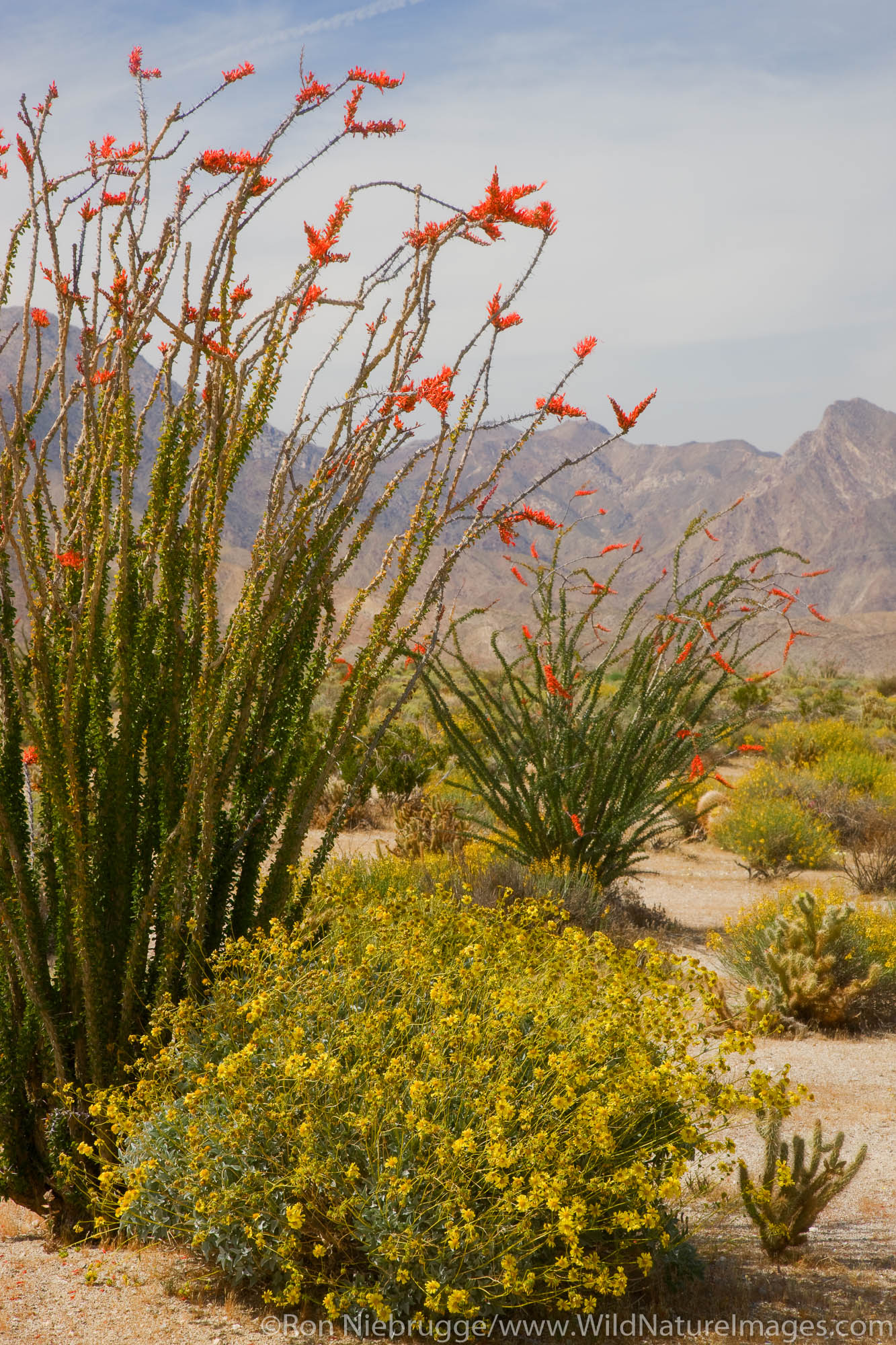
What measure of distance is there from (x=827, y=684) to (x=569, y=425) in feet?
571

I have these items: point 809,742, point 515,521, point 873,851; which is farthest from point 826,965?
point 809,742

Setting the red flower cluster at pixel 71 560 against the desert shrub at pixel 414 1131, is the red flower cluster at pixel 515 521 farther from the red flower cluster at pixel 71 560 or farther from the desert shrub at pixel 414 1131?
the desert shrub at pixel 414 1131

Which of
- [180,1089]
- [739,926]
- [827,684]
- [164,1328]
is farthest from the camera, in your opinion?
[827,684]

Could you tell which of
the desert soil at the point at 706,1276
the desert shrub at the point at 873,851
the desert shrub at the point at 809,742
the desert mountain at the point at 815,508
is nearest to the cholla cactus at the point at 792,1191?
the desert soil at the point at 706,1276

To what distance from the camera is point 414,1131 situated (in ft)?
8.19

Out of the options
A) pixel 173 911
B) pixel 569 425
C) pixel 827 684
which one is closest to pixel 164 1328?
pixel 173 911

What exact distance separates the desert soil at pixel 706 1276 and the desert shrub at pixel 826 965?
1.13m

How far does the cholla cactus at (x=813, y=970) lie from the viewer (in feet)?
18.1

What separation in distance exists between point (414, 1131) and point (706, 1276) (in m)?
1.01

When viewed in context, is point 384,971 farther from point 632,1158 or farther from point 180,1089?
point 632,1158

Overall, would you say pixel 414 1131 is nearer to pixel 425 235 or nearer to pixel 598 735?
pixel 425 235

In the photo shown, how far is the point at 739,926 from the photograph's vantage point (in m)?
6.34

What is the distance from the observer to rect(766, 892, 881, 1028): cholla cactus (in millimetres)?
5527

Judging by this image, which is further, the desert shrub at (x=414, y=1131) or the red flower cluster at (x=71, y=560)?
the red flower cluster at (x=71, y=560)
